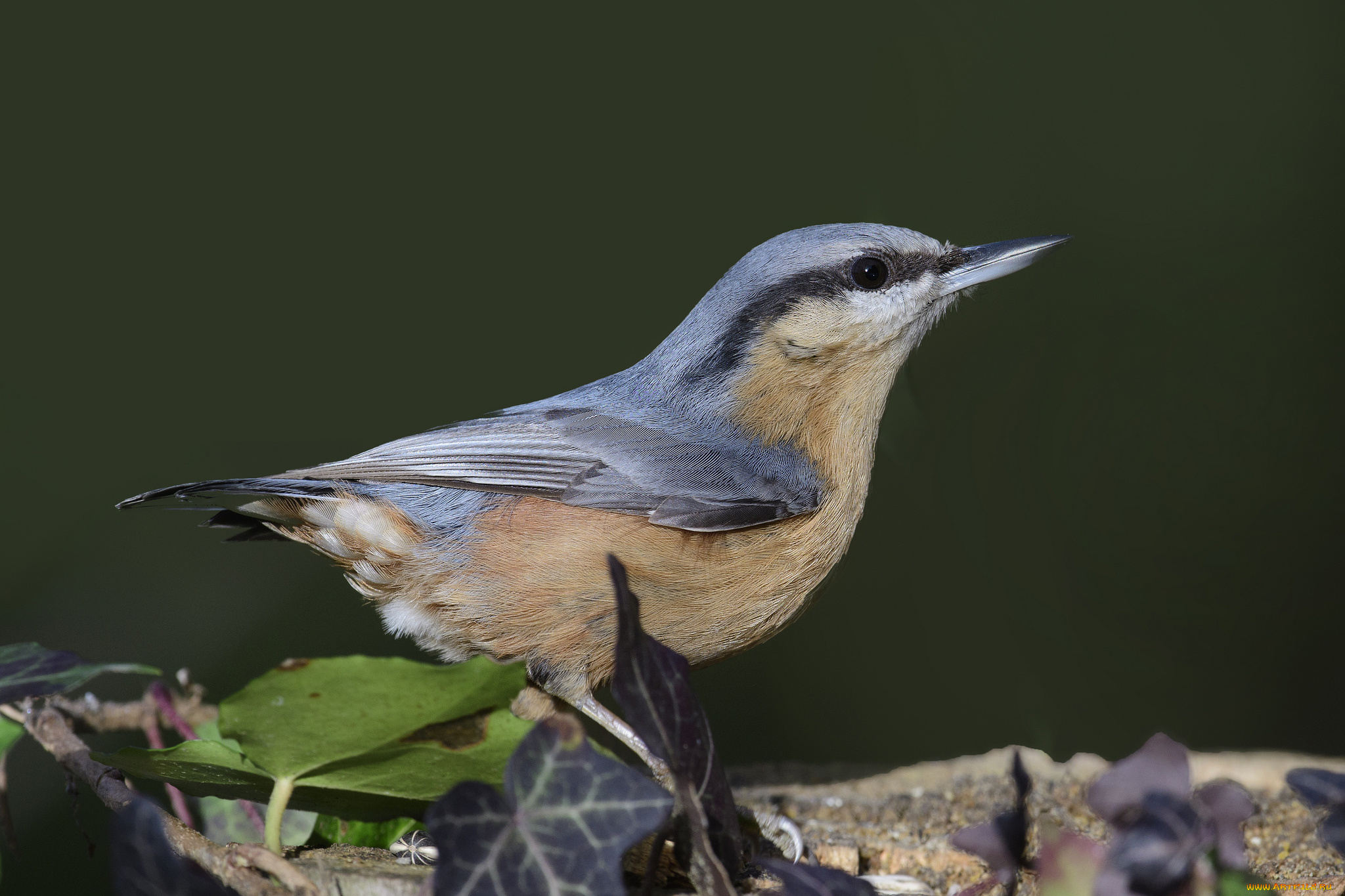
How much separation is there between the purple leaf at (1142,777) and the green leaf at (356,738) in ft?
2.09

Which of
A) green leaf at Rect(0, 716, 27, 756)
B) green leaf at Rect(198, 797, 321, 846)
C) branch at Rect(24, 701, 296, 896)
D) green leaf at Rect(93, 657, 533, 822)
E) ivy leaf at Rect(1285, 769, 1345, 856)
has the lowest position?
green leaf at Rect(198, 797, 321, 846)

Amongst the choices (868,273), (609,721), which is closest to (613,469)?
(609,721)

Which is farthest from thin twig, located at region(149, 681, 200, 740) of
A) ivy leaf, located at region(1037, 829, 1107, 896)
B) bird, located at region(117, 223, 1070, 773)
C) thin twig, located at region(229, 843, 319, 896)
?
ivy leaf, located at region(1037, 829, 1107, 896)

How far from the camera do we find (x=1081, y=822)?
7.40 feet

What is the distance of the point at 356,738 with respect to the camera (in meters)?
1.22

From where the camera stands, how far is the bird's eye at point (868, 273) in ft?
9.75

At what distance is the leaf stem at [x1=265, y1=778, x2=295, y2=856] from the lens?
1271mm

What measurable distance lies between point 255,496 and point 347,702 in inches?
64.3

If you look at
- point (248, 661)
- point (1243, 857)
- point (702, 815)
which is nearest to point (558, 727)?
point (702, 815)

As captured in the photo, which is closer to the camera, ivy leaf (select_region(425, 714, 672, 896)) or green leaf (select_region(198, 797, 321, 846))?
ivy leaf (select_region(425, 714, 672, 896))

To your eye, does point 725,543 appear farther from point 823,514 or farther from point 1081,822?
point 1081,822

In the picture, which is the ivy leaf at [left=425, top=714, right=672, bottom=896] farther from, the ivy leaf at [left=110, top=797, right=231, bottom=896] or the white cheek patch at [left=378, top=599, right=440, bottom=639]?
the white cheek patch at [left=378, top=599, right=440, bottom=639]

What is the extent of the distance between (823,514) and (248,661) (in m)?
2.34

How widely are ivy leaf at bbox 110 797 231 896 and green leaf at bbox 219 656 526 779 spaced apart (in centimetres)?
30
